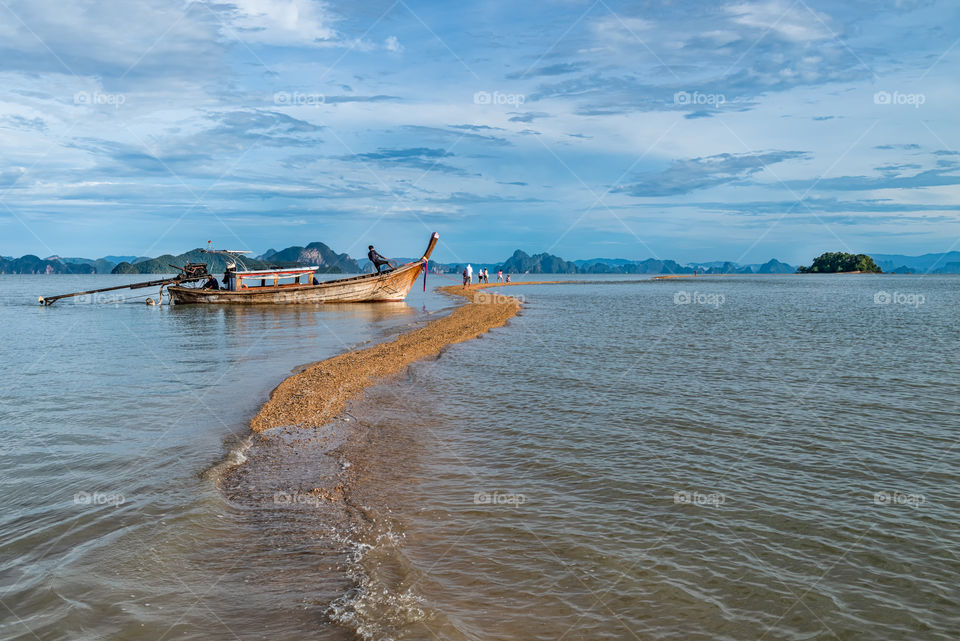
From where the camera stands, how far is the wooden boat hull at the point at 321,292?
48031mm

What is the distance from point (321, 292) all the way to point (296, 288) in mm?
2121

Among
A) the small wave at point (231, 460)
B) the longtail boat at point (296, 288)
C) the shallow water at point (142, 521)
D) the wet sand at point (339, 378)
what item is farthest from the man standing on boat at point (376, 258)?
the small wave at point (231, 460)

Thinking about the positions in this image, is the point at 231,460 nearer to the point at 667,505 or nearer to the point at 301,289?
the point at 667,505

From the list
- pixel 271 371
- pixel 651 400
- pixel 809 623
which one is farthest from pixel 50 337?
pixel 809 623

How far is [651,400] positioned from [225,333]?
77.6ft

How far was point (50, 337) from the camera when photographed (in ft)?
91.0

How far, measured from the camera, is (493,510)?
7.45 m

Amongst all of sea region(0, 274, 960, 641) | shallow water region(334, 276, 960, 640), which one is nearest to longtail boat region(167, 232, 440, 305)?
sea region(0, 274, 960, 641)

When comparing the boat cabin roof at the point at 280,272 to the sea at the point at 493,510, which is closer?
the sea at the point at 493,510

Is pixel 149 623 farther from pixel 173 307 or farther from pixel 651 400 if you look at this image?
pixel 173 307

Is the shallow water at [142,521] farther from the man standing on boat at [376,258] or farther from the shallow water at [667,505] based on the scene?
the man standing on boat at [376,258]

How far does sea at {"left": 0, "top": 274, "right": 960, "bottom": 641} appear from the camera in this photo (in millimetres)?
5234

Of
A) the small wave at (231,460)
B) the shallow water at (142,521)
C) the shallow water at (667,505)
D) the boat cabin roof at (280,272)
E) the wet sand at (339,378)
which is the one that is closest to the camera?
the shallow water at (142,521)

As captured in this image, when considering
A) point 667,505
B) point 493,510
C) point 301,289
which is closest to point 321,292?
point 301,289
